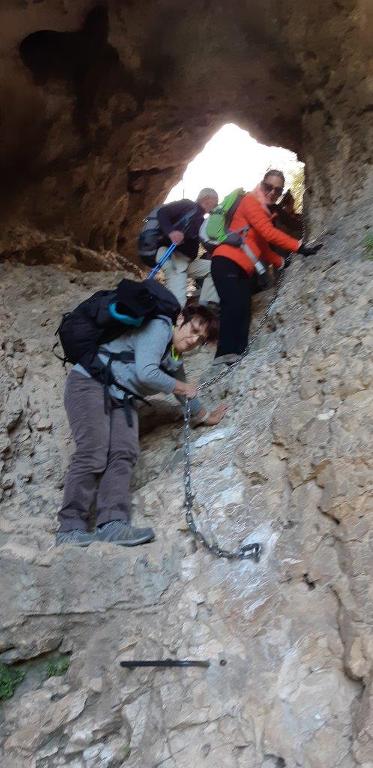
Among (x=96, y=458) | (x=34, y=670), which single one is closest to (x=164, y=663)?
(x=34, y=670)

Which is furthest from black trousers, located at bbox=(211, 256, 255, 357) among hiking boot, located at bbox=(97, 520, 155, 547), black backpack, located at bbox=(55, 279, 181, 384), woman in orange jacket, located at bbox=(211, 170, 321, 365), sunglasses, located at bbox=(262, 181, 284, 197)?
hiking boot, located at bbox=(97, 520, 155, 547)

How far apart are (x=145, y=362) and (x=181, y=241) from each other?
210 centimetres

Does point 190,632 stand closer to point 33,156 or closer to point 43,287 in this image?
point 43,287

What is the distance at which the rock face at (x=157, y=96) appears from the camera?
238 inches

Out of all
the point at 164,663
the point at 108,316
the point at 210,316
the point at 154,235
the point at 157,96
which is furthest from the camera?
the point at 157,96

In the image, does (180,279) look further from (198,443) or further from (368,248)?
(198,443)

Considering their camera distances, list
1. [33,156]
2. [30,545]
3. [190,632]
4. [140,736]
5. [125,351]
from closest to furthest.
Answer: [140,736] < [190,632] < [30,545] < [125,351] < [33,156]

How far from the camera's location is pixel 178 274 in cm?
617

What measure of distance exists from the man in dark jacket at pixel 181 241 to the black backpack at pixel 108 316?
1.59 m

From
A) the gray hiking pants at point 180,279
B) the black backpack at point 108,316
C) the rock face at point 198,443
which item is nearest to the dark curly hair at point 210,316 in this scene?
the gray hiking pants at point 180,279

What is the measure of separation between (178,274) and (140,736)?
13.3 ft

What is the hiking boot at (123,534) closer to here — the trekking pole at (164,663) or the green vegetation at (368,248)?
the trekking pole at (164,663)

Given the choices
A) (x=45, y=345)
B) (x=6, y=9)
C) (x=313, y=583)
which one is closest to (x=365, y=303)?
(x=313, y=583)

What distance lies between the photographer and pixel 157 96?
7.22 m
